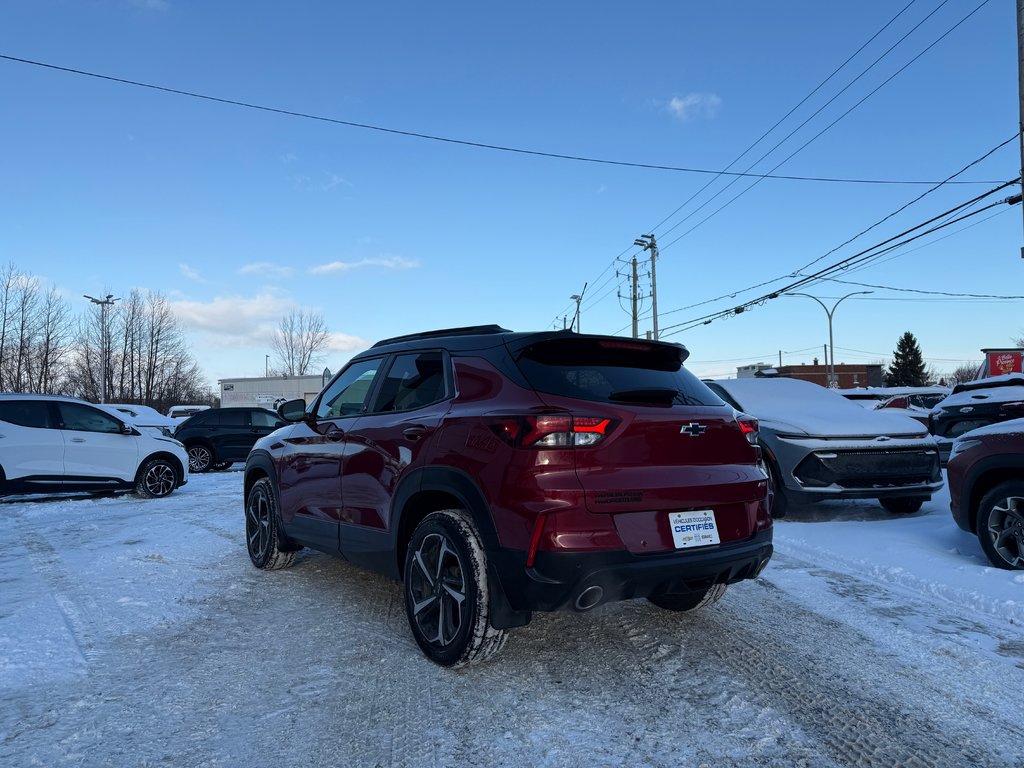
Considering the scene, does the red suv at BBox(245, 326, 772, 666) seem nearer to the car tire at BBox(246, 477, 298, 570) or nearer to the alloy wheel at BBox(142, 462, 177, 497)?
the car tire at BBox(246, 477, 298, 570)

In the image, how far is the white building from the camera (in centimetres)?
5850

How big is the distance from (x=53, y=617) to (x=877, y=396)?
18858mm

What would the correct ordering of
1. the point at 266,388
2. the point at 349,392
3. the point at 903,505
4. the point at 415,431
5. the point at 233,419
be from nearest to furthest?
the point at 415,431
the point at 349,392
the point at 903,505
the point at 233,419
the point at 266,388

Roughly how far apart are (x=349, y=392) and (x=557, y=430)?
2.22 m

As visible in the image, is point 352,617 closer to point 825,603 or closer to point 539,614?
point 539,614

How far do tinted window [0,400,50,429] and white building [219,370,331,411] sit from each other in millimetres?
47061

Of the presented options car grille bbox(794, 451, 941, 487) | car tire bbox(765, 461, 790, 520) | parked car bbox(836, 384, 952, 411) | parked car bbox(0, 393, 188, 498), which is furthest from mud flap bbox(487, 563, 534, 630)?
parked car bbox(836, 384, 952, 411)

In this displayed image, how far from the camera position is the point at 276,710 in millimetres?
2959

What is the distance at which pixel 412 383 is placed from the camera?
13.3ft

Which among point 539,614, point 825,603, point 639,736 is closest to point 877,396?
point 825,603

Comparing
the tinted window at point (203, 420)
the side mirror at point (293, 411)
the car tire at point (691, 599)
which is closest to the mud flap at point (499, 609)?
the car tire at point (691, 599)

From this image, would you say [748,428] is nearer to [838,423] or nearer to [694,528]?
[694,528]

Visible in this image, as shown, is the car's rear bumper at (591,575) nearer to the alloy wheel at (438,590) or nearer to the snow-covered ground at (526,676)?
the alloy wheel at (438,590)

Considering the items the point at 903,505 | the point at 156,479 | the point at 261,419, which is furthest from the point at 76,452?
the point at 903,505
